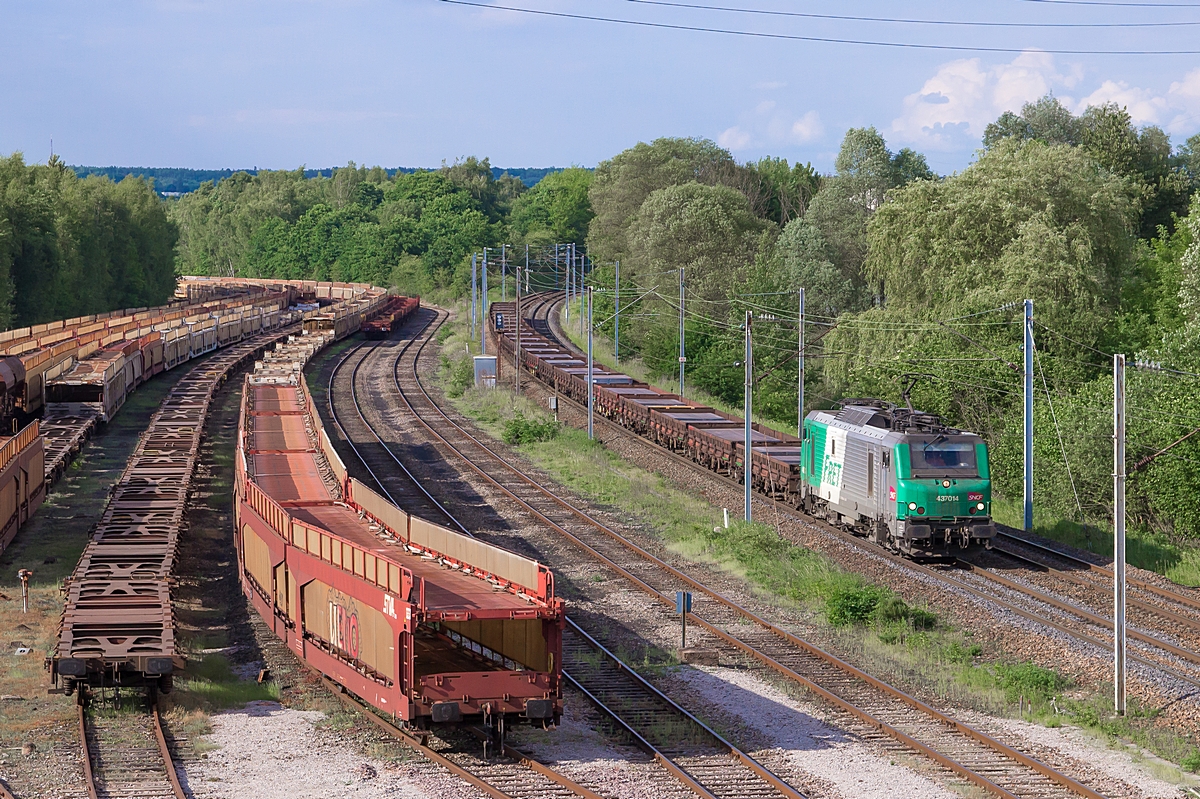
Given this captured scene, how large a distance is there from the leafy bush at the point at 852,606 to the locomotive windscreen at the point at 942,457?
15.9 feet

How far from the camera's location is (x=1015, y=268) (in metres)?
50.6

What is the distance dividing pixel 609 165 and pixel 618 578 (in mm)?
109340

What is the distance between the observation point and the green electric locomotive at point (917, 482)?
1153 inches

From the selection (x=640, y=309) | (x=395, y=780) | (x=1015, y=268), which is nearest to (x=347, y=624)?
(x=395, y=780)

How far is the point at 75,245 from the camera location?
344 ft

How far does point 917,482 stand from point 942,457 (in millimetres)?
961

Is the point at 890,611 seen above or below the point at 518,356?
below

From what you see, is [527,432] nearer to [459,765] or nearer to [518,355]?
[518,355]

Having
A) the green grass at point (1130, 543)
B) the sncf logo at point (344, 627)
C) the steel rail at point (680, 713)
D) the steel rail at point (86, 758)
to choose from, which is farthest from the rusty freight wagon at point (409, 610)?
the green grass at point (1130, 543)

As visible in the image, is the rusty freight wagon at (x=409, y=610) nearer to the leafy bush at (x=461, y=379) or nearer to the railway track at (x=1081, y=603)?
the railway track at (x=1081, y=603)

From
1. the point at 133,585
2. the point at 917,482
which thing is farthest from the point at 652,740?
the point at 917,482

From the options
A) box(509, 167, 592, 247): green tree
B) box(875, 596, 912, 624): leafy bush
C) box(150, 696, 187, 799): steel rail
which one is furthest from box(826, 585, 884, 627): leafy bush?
box(509, 167, 592, 247): green tree

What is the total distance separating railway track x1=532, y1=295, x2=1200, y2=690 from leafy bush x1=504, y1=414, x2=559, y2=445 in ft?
62.6

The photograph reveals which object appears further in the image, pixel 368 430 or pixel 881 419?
pixel 368 430
